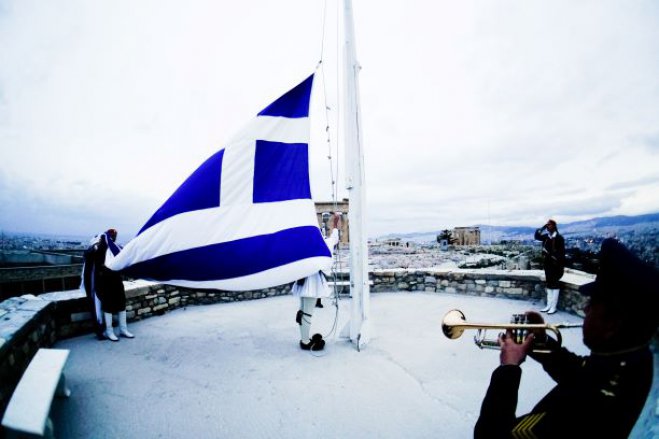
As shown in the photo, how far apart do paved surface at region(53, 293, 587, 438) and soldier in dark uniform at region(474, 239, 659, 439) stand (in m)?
2.14

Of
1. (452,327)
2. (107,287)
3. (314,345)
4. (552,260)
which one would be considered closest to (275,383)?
(314,345)

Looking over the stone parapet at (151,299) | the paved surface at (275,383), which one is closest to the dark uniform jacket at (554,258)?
the stone parapet at (151,299)

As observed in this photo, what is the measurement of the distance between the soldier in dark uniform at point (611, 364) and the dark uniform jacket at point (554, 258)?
5957 mm

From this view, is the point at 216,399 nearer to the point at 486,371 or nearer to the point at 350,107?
the point at 486,371

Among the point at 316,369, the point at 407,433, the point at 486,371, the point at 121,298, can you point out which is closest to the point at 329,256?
the point at 316,369

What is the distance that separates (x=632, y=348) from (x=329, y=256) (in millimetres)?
3340

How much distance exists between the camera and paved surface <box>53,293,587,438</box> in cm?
303

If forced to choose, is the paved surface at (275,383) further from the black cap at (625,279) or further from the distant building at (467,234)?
the distant building at (467,234)

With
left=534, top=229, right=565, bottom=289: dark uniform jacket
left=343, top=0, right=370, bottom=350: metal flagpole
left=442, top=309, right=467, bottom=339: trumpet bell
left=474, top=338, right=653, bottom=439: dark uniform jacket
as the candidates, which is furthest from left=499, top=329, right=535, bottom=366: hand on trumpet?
left=534, top=229, right=565, bottom=289: dark uniform jacket

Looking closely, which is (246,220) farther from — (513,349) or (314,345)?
(513,349)

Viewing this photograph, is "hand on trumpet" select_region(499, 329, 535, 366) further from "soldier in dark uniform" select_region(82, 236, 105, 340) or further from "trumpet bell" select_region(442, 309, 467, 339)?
"soldier in dark uniform" select_region(82, 236, 105, 340)

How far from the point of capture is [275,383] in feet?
12.6

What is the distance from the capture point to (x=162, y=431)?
9.77 ft

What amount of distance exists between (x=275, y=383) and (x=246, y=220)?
2.14 meters
